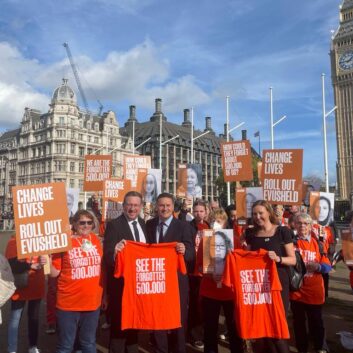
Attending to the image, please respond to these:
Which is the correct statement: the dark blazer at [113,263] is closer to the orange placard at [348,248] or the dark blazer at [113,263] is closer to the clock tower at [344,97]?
the orange placard at [348,248]

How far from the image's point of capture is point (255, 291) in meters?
4.65

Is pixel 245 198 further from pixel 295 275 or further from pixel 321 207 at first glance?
pixel 295 275

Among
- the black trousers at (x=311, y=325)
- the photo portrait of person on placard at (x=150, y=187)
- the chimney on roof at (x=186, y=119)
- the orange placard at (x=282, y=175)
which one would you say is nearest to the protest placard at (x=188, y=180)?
the photo portrait of person on placard at (x=150, y=187)

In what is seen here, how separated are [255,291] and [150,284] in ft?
3.90

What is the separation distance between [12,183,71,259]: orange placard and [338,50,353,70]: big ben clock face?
88.2 metres

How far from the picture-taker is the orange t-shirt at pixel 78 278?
4.44 metres

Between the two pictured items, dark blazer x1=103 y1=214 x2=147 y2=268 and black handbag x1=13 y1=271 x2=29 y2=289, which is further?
black handbag x1=13 y1=271 x2=29 y2=289

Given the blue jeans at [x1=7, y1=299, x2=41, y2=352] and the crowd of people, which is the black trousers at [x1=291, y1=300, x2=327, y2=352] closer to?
the crowd of people

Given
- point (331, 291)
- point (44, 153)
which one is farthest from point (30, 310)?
point (44, 153)

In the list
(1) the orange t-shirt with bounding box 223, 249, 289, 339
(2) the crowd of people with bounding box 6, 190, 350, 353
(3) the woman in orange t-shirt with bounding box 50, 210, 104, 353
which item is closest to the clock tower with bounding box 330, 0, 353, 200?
(2) the crowd of people with bounding box 6, 190, 350, 353

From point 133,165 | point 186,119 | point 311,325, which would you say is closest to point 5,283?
point 311,325

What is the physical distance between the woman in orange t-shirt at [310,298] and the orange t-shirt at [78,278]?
2597 millimetres

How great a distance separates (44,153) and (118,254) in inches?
2785

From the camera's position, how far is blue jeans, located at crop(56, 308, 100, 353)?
4.37 metres
